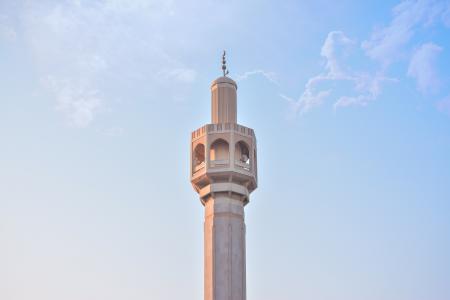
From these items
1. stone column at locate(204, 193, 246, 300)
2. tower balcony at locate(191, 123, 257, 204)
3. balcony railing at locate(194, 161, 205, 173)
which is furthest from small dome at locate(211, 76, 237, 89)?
stone column at locate(204, 193, 246, 300)

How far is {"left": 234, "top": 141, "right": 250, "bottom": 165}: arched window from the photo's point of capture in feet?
175

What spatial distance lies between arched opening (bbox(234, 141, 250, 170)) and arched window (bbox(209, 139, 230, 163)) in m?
0.72

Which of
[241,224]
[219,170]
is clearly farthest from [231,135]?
[241,224]

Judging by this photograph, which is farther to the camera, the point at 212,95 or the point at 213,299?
the point at 212,95

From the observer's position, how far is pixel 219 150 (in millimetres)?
53812

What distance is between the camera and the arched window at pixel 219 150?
5338 centimetres

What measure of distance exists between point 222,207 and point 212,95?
8715 millimetres

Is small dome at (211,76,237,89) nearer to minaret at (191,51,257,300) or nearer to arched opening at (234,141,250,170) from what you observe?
minaret at (191,51,257,300)

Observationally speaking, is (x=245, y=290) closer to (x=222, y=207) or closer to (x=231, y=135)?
(x=222, y=207)

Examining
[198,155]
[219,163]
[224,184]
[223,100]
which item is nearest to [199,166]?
[219,163]

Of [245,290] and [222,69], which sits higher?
[222,69]

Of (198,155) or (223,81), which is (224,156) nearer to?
(198,155)

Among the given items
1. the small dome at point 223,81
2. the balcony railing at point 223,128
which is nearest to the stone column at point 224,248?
the balcony railing at point 223,128

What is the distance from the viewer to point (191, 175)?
53406 millimetres
